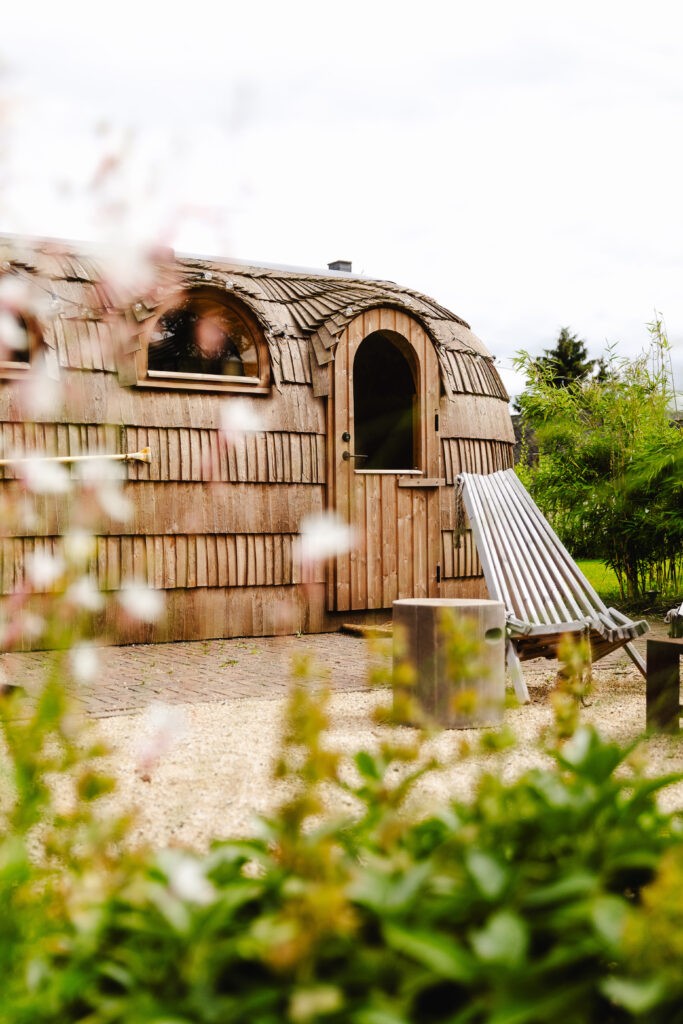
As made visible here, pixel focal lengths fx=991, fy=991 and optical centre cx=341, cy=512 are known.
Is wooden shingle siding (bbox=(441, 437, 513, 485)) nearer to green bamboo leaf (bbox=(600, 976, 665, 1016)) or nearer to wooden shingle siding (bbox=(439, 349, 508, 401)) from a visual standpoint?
wooden shingle siding (bbox=(439, 349, 508, 401))

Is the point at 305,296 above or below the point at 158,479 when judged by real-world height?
above

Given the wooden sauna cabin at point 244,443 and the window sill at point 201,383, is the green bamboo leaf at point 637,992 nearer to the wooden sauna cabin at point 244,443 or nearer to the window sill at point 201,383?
the wooden sauna cabin at point 244,443

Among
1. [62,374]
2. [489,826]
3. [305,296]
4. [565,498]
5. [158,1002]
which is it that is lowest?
[158,1002]

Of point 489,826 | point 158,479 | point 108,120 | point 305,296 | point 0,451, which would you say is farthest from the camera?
point 305,296

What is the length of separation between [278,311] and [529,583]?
3769 millimetres

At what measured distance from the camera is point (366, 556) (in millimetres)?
8523

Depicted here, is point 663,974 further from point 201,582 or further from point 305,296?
point 305,296

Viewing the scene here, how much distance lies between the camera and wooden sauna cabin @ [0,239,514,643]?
7.43 metres

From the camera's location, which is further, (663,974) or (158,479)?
(158,479)

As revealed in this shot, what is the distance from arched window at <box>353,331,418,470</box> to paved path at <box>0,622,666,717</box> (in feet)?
8.17

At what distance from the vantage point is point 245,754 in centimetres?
429

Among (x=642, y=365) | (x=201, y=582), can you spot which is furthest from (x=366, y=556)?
(x=642, y=365)

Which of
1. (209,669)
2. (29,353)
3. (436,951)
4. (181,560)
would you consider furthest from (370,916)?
(29,353)

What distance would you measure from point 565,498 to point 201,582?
13.7 ft
